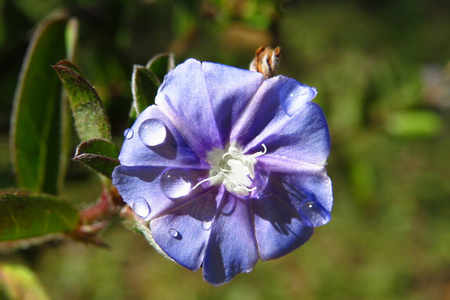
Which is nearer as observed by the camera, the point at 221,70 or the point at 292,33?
the point at 221,70

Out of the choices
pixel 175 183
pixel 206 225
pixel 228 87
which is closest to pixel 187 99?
pixel 228 87

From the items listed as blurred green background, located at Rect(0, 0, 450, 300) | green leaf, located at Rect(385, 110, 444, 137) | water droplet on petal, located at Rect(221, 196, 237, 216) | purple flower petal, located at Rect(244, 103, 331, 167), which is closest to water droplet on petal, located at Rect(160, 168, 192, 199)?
water droplet on petal, located at Rect(221, 196, 237, 216)

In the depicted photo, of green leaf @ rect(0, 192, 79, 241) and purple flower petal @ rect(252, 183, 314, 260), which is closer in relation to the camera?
purple flower petal @ rect(252, 183, 314, 260)

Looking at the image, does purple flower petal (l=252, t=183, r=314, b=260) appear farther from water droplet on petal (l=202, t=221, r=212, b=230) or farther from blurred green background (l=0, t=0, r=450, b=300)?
blurred green background (l=0, t=0, r=450, b=300)

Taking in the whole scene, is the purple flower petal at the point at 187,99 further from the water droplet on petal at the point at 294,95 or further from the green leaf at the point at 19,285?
the green leaf at the point at 19,285

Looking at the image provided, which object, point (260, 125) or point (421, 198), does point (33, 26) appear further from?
point (421, 198)

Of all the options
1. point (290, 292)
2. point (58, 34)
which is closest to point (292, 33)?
point (290, 292)
